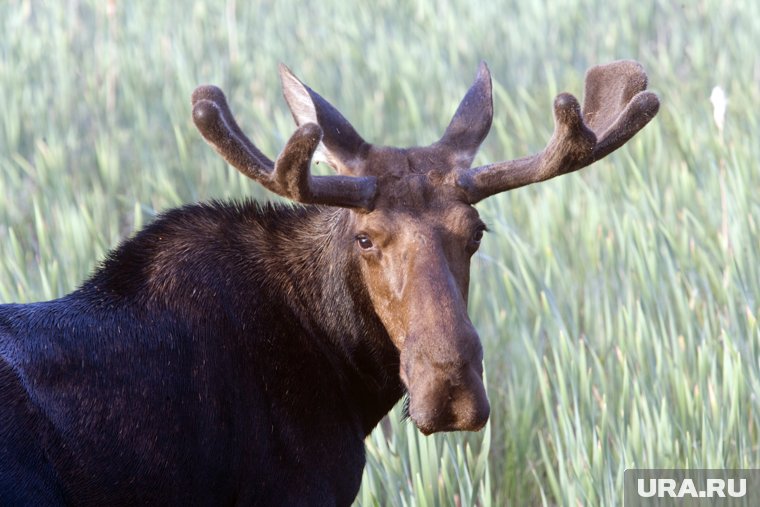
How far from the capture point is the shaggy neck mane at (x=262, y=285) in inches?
93.2

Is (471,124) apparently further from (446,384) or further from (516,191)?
(516,191)

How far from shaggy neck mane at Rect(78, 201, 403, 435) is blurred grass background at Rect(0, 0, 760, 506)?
27 centimetres

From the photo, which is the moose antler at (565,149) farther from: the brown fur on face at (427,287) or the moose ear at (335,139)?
the moose ear at (335,139)

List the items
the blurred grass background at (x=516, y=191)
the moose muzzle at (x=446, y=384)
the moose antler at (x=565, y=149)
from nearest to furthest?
the moose muzzle at (x=446, y=384)
the moose antler at (x=565, y=149)
the blurred grass background at (x=516, y=191)

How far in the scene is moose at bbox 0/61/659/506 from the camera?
211 cm

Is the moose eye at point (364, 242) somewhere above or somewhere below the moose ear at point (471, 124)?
below

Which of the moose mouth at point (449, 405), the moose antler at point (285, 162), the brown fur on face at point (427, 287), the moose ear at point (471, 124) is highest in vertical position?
the moose ear at point (471, 124)

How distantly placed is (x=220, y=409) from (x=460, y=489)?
24.9 inches

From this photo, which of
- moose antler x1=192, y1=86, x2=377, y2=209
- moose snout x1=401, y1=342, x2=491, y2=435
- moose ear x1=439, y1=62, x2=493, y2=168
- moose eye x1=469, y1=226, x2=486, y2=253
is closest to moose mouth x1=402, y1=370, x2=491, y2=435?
moose snout x1=401, y1=342, x2=491, y2=435

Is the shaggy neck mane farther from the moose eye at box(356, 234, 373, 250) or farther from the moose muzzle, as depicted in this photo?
the moose muzzle

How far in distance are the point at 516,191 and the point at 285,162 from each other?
2.52 metres

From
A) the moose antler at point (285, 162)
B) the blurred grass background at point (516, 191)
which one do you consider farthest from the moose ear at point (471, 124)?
the blurred grass background at point (516, 191)

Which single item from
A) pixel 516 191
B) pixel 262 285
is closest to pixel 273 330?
pixel 262 285

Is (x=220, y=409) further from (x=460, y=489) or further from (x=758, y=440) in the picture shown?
(x=758, y=440)
